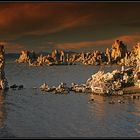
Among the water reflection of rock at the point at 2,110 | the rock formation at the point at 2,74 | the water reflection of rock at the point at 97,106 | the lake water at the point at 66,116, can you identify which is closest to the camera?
the lake water at the point at 66,116

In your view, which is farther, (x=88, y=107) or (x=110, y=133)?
(x=88, y=107)

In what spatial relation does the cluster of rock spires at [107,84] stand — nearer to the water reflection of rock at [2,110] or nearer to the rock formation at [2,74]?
the rock formation at [2,74]

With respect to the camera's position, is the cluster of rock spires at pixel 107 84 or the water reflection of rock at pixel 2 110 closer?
the water reflection of rock at pixel 2 110

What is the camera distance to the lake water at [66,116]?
88875 mm

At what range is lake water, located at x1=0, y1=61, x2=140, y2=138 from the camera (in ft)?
292

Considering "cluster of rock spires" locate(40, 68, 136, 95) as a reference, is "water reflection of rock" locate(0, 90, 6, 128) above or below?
below

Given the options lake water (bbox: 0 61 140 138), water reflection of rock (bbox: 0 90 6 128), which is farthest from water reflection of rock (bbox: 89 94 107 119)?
water reflection of rock (bbox: 0 90 6 128)

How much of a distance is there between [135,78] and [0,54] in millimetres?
54515

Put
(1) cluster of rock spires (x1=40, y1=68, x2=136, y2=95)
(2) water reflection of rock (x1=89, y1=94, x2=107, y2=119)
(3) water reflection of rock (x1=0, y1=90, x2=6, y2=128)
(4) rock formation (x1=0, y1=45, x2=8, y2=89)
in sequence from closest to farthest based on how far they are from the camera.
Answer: (3) water reflection of rock (x1=0, y1=90, x2=6, y2=128), (2) water reflection of rock (x1=89, y1=94, x2=107, y2=119), (1) cluster of rock spires (x1=40, y1=68, x2=136, y2=95), (4) rock formation (x1=0, y1=45, x2=8, y2=89)

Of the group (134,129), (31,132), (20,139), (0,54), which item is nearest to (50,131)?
(31,132)

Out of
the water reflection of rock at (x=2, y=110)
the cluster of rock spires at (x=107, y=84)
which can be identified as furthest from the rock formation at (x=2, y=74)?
the cluster of rock spires at (x=107, y=84)

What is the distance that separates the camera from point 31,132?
89375 millimetres

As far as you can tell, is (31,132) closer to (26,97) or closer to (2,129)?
(2,129)

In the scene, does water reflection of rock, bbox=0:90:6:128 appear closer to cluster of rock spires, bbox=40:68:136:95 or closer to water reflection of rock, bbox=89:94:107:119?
cluster of rock spires, bbox=40:68:136:95
